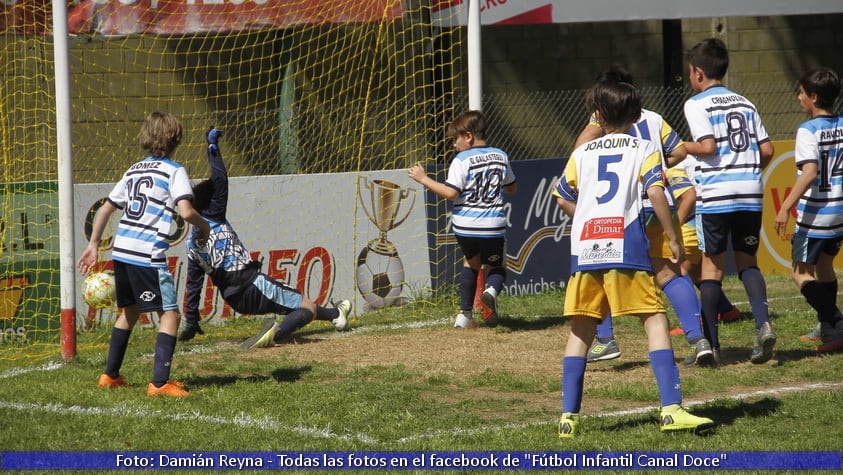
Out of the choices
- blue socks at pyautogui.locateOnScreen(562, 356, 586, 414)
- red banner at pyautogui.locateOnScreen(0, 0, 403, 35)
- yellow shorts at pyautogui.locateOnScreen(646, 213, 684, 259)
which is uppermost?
red banner at pyautogui.locateOnScreen(0, 0, 403, 35)

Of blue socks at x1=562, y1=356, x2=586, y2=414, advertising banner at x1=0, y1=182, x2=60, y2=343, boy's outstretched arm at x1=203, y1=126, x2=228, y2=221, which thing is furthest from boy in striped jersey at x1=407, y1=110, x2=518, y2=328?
blue socks at x1=562, y1=356, x2=586, y2=414

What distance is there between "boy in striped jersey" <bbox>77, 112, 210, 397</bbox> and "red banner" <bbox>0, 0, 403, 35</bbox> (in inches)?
114

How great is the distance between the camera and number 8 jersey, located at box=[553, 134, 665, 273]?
5188 millimetres

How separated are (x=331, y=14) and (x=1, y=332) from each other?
13.9 ft

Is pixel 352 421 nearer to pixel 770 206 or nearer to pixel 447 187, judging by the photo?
pixel 447 187

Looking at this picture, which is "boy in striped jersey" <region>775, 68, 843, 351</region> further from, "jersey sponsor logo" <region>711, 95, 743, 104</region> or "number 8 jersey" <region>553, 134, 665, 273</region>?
"number 8 jersey" <region>553, 134, 665, 273</region>

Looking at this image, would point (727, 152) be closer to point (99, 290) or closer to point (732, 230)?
point (732, 230)

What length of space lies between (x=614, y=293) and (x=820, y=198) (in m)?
2.85

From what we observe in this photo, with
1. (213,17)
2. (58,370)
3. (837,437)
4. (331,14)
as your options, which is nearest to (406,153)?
(331,14)

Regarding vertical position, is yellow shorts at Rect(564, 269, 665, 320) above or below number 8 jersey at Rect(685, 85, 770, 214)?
below

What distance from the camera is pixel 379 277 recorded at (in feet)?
33.9

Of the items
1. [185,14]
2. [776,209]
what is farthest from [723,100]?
[776,209]

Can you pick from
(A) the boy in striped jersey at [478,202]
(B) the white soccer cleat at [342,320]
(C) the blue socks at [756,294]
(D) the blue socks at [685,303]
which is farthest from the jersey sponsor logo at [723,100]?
(B) the white soccer cleat at [342,320]

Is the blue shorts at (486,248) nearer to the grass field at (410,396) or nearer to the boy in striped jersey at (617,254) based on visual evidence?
the grass field at (410,396)
